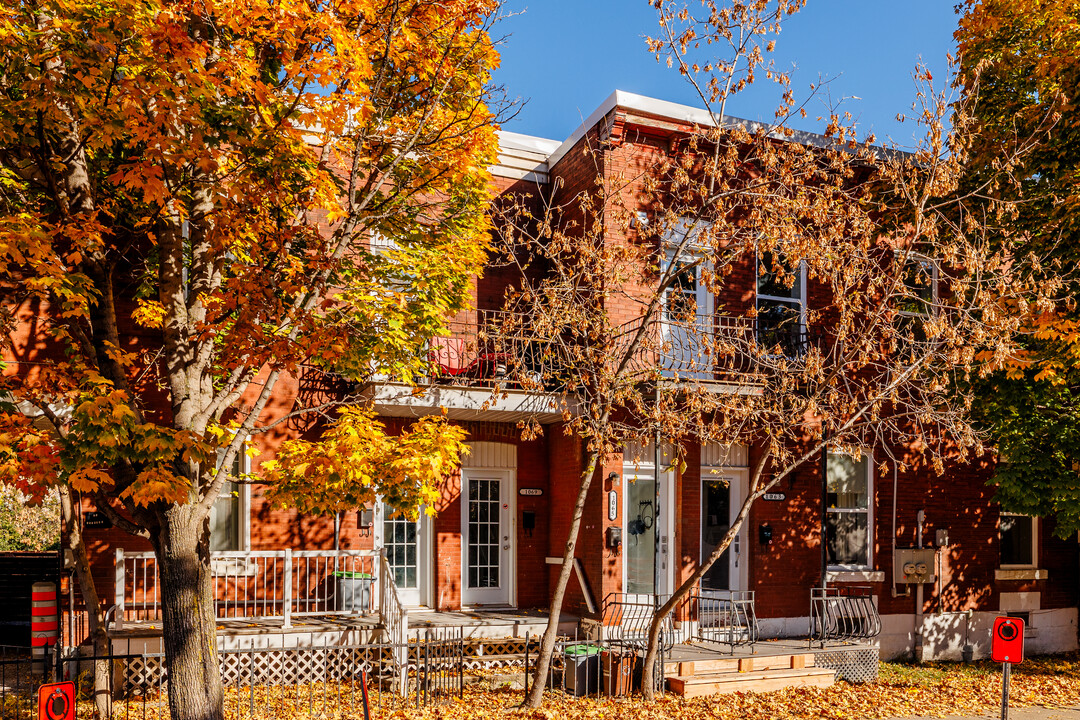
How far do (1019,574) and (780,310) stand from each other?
7.52 m

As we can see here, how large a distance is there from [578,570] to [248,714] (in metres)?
5.67

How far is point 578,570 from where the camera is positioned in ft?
46.7

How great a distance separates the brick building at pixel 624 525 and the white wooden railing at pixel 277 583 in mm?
105

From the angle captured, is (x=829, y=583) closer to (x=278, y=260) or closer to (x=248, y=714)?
(x=248, y=714)

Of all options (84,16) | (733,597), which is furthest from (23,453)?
(733,597)

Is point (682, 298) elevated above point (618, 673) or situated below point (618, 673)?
above

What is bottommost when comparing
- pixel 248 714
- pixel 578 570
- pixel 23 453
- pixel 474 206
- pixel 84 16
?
pixel 248 714

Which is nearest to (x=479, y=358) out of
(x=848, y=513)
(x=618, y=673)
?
(x=618, y=673)

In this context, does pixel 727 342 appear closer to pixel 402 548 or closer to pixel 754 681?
pixel 754 681

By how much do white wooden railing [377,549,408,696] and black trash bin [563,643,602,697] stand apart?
7.09ft

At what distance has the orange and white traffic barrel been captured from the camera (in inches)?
437

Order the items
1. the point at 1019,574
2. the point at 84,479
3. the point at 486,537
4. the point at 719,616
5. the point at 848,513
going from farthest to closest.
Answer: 1. the point at 1019,574
2. the point at 848,513
3. the point at 486,537
4. the point at 719,616
5. the point at 84,479

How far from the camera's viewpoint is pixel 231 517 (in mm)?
13750

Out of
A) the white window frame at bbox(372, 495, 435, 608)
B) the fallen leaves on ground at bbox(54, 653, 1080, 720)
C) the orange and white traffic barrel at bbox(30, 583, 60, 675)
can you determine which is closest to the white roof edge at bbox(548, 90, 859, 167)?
the white window frame at bbox(372, 495, 435, 608)
